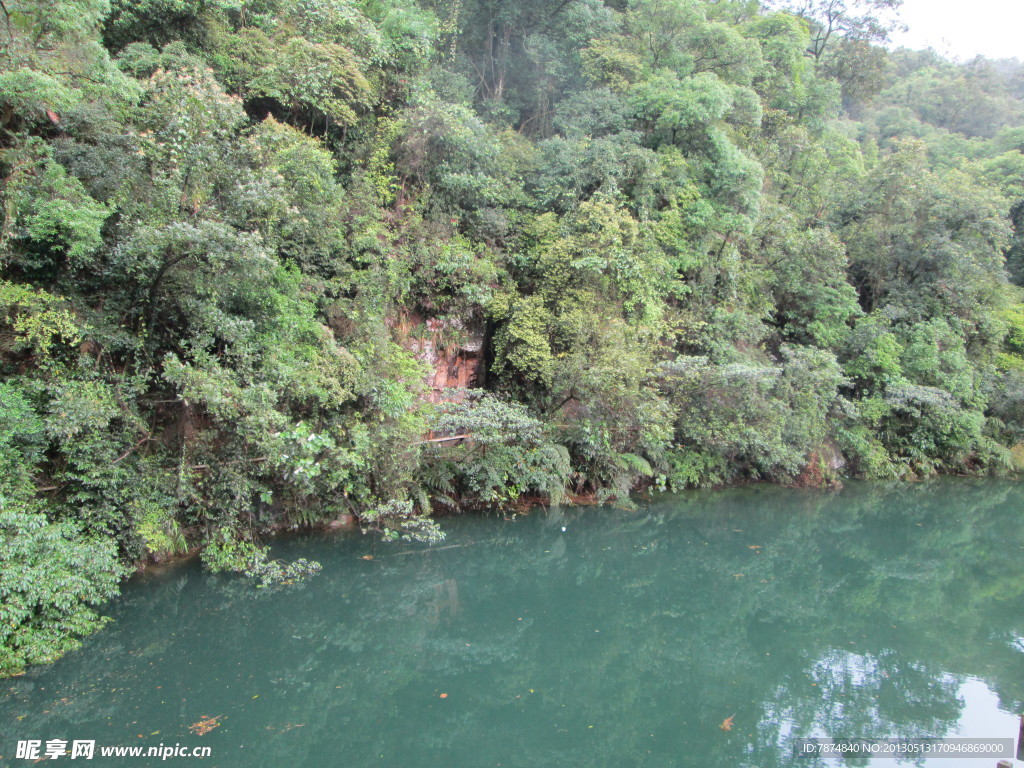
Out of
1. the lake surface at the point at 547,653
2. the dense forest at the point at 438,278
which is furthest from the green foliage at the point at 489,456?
the lake surface at the point at 547,653

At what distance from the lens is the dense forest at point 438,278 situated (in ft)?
27.0

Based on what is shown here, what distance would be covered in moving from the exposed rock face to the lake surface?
10.1ft

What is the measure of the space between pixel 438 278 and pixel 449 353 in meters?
1.64

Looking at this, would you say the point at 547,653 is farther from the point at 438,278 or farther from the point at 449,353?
the point at 438,278

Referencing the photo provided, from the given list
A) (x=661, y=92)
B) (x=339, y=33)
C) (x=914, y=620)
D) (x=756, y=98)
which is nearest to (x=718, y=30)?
(x=756, y=98)

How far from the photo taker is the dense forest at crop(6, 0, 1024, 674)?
823 cm

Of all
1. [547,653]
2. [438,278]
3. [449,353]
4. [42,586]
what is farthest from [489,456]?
Answer: [42,586]

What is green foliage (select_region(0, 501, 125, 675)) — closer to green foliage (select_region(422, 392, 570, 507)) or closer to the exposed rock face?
Result: green foliage (select_region(422, 392, 570, 507))

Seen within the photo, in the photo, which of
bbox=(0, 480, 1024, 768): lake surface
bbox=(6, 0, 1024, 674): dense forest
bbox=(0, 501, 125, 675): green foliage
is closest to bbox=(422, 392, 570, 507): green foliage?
bbox=(6, 0, 1024, 674): dense forest

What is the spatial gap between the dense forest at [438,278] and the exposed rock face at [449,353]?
6 centimetres

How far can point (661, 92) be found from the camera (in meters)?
16.2

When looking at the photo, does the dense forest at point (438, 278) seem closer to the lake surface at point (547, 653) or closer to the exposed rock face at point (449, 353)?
the exposed rock face at point (449, 353)

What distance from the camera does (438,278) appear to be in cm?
1312

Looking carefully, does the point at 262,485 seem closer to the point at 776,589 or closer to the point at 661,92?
the point at 776,589
